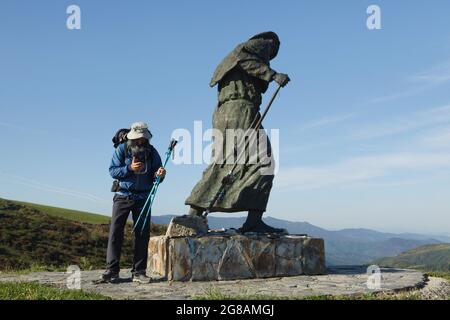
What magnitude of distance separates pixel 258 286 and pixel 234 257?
112cm

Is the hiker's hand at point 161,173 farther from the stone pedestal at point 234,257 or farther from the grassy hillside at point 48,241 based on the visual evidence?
the grassy hillside at point 48,241

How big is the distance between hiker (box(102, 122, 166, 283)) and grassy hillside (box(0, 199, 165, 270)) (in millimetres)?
11367

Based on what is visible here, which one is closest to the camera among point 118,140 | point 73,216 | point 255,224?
point 118,140

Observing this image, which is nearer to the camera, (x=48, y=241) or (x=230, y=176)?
(x=230, y=176)

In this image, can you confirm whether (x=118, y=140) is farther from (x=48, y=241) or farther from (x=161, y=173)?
(x=48, y=241)

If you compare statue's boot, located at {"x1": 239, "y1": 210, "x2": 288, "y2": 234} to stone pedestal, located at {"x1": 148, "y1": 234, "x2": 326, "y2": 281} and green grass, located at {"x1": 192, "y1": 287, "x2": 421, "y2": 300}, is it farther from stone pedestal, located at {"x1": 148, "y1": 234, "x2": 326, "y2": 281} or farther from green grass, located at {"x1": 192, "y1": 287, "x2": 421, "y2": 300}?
green grass, located at {"x1": 192, "y1": 287, "x2": 421, "y2": 300}

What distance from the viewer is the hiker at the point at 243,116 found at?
1041cm

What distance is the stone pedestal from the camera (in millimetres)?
9414

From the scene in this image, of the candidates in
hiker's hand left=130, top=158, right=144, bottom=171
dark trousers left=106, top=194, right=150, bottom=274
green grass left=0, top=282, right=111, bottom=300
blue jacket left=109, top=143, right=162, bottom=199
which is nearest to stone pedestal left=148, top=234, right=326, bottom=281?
dark trousers left=106, top=194, right=150, bottom=274

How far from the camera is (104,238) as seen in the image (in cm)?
2800

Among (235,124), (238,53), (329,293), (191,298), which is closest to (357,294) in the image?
(329,293)

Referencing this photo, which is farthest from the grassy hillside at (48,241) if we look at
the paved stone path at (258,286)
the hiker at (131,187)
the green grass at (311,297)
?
the green grass at (311,297)

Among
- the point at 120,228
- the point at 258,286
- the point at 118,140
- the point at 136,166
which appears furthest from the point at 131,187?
the point at 258,286

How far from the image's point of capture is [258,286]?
866 centimetres
